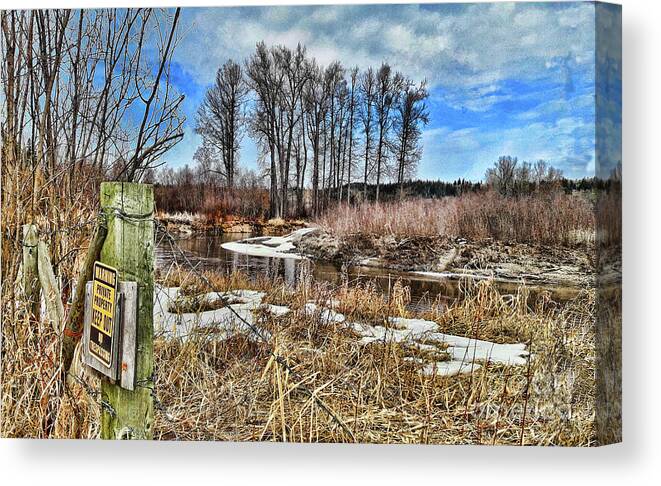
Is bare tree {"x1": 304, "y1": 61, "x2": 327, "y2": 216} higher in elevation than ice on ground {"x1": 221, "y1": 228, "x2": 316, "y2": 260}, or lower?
higher

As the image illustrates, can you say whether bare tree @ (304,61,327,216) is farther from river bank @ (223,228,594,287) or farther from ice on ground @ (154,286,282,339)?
ice on ground @ (154,286,282,339)

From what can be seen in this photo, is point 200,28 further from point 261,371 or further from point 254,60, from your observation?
point 261,371

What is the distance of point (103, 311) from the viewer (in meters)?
5.30

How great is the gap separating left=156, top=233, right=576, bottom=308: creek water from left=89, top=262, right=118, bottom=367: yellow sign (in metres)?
0.66

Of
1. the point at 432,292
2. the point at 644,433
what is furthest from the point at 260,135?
the point at 644,433

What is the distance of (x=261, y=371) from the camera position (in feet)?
18.6

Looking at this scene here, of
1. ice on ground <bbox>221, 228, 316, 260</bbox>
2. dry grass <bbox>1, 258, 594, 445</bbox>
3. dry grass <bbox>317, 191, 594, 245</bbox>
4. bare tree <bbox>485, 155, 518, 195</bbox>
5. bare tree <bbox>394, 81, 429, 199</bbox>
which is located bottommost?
dry grass <bbox>1, 258, 594, 445</bbox>

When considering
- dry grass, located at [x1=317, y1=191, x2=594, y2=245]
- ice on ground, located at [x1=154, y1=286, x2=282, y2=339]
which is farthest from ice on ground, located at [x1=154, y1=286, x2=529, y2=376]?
dry grass, located at [x1=317, y1=191, x2=594, y2=245]

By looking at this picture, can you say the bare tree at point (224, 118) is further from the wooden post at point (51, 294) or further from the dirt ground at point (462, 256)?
the wooden post at point (51, 294)

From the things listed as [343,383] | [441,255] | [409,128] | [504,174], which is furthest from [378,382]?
[409,128]

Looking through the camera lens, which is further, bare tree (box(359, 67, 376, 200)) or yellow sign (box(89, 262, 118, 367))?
bare tree (box(359, 67, 376, 200))

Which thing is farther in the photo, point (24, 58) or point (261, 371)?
point (24, 58)

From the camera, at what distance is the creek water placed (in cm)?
563

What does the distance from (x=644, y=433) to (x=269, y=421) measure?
2.67 m
